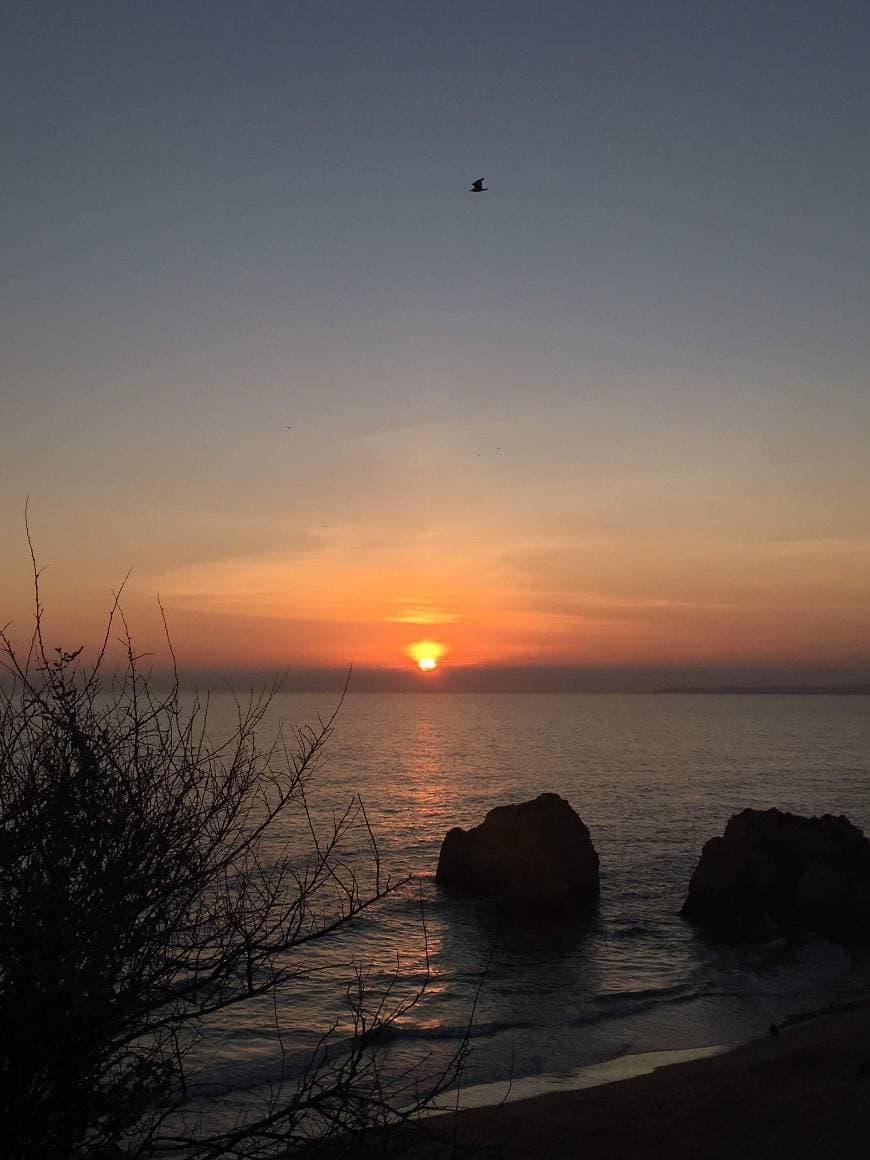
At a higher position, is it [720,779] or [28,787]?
[28,787]

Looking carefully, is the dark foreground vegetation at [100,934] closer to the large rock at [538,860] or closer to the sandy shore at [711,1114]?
the sandy shore at [711,1114]

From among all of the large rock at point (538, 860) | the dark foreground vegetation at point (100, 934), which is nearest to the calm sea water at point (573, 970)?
the large rock at point (538, 860)

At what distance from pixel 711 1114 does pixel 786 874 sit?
17.7 meters

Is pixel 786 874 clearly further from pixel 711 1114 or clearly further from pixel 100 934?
pixel 100 934

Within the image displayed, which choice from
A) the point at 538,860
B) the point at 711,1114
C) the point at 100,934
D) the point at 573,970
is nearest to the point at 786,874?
the point at 538,860

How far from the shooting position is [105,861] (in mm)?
7422

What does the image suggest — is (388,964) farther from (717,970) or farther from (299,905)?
(299,905)

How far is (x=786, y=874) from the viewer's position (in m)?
32.1

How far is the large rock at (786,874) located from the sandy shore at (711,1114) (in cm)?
Result: 1172

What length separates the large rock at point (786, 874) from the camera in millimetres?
30531

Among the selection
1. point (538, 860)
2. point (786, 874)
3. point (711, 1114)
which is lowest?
point (711, 1114)

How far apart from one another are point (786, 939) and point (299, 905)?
2762 centimetres

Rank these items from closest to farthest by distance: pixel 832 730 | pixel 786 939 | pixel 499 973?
pixel 499 973, pixel 786 939, pixel 832 730

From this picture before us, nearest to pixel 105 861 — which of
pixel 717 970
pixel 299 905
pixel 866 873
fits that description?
pixel 299 905
